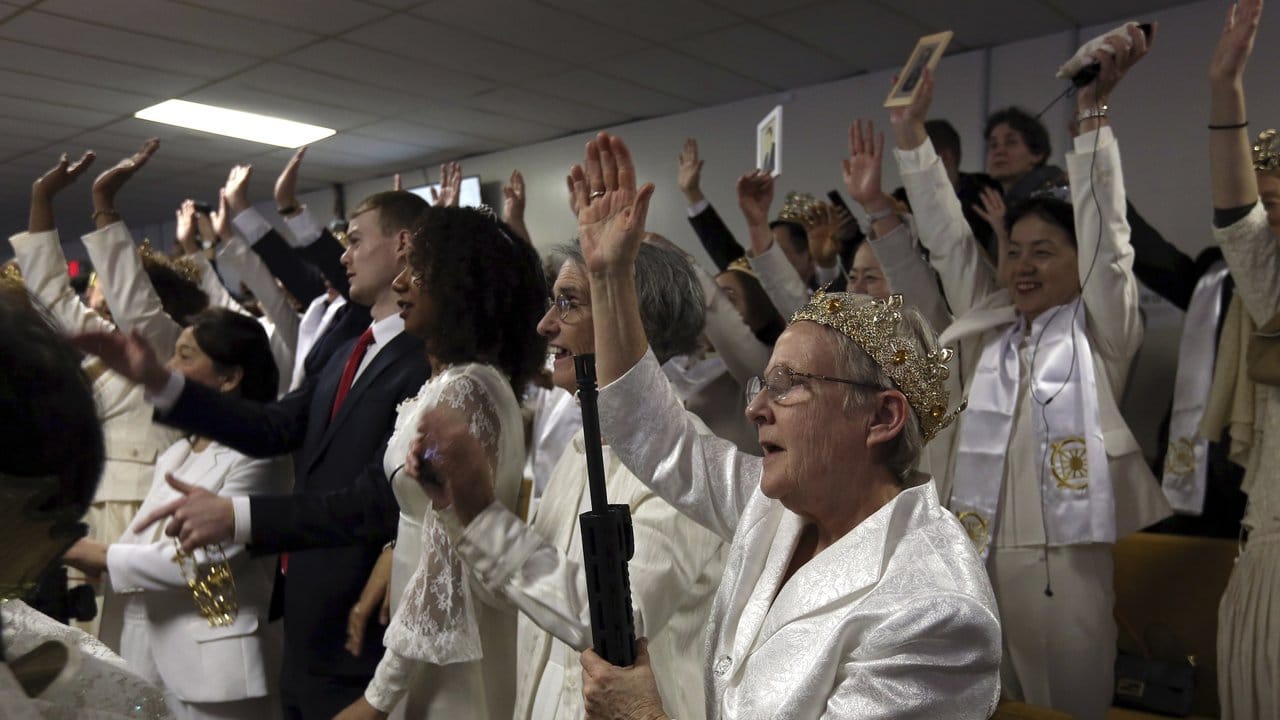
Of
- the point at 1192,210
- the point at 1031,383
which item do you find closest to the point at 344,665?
the point at 1031,383

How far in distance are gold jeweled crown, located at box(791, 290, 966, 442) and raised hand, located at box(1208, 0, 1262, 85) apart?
1.32 meters

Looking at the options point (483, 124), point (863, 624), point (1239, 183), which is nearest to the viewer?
point (863, 624)

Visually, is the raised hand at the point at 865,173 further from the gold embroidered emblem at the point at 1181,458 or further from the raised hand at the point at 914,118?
the gold embroidered emblem at the point at 1181,458

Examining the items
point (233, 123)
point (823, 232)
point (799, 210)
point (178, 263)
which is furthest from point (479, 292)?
point (233, 123)

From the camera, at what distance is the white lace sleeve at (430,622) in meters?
1.69

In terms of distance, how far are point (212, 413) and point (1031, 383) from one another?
6.33 feet

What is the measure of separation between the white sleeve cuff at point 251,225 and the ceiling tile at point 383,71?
87.3 inches

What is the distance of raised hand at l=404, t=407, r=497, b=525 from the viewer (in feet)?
5.20

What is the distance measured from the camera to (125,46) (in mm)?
5539

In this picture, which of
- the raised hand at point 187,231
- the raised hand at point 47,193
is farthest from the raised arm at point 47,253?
the raised hand at point 187,231

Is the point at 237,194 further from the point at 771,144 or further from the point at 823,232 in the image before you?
the point at 823,232

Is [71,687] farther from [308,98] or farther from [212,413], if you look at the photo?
[308,98]

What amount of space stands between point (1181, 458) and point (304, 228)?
2834mm

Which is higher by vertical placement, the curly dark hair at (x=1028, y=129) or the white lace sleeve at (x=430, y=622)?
the curly dark hair at (x=1028, y=129)
